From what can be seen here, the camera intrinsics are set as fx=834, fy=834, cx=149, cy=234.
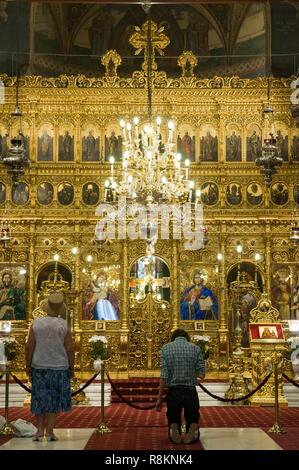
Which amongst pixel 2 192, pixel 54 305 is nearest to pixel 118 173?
pixel 2 192

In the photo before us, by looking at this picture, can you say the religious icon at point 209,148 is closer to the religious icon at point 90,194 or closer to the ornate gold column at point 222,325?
the ornate gold column at point 222,325

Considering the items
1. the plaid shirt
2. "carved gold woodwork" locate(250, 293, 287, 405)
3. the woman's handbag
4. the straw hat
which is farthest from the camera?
"carved gold woodwork" locate(250, 293, 287, 405)

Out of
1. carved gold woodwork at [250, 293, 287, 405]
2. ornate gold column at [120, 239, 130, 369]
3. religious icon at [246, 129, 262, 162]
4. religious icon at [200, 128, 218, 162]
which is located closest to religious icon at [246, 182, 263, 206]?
religious icon at [246, 129, 262, 162]

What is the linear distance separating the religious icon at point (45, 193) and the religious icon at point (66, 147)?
692 mm

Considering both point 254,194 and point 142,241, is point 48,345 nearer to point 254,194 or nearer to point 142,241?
point 142,241

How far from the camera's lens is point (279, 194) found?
63.2 ft

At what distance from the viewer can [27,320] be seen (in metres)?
18.5

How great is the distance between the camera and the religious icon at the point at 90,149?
19359mm

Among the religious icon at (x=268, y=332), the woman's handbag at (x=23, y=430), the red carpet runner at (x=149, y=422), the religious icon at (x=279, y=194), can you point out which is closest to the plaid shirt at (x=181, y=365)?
the red carpet runner at (x=149, y=422)

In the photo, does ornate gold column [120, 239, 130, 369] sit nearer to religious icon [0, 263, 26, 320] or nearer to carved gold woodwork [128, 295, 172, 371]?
carved gold woodwork [128, 295, 172, 371]

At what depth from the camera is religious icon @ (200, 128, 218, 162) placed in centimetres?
1938

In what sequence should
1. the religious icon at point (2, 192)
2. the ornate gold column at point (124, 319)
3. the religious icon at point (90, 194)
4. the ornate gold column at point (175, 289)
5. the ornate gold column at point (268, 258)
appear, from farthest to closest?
the religious icon at point (90, 194) < the religious icon at point (2, 192) < the ornate gold column at point (268, 258) < the ornate gold column at point (175, 289) < the ornate gold column at point (124, 319)

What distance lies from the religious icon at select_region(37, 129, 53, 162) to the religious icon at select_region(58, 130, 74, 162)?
222 mm

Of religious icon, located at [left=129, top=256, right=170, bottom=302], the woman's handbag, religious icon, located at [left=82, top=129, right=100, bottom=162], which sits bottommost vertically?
the woman's handbag
